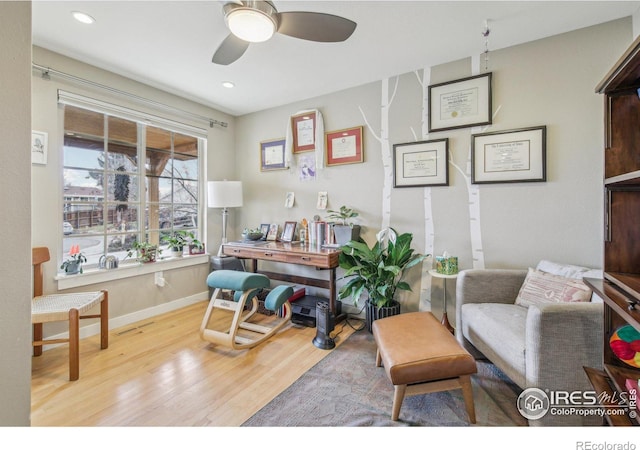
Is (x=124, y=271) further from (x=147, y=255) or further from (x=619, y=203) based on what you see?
(x=619, y=203)

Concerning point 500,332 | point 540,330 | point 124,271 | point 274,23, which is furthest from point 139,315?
point 540,330

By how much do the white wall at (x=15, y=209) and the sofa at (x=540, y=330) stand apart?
197 centimetres

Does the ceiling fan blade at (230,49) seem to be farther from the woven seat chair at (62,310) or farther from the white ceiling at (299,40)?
the woven seat chair at (62,310)

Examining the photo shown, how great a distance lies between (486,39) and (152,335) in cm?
370

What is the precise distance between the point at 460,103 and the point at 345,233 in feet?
5.02

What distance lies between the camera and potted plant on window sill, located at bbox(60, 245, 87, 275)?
2.39m

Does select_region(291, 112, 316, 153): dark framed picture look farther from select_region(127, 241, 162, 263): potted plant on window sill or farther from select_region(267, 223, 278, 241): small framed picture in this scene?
select_region(127, 241, 162, 263): potted plant on window sill

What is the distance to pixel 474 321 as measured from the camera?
186 centimetres

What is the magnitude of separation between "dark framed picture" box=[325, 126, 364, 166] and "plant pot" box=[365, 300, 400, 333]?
57.5 inches

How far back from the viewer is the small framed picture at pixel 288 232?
327cm

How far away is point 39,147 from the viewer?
7.16 ft

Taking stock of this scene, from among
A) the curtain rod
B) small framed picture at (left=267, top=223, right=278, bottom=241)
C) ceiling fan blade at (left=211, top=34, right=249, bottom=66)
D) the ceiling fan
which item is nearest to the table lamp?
small framed picture at (left=267, top=223, right=278, bottom=241)

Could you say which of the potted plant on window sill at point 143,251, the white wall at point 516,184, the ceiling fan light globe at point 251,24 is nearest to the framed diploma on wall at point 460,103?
the white wall at point 516,184
